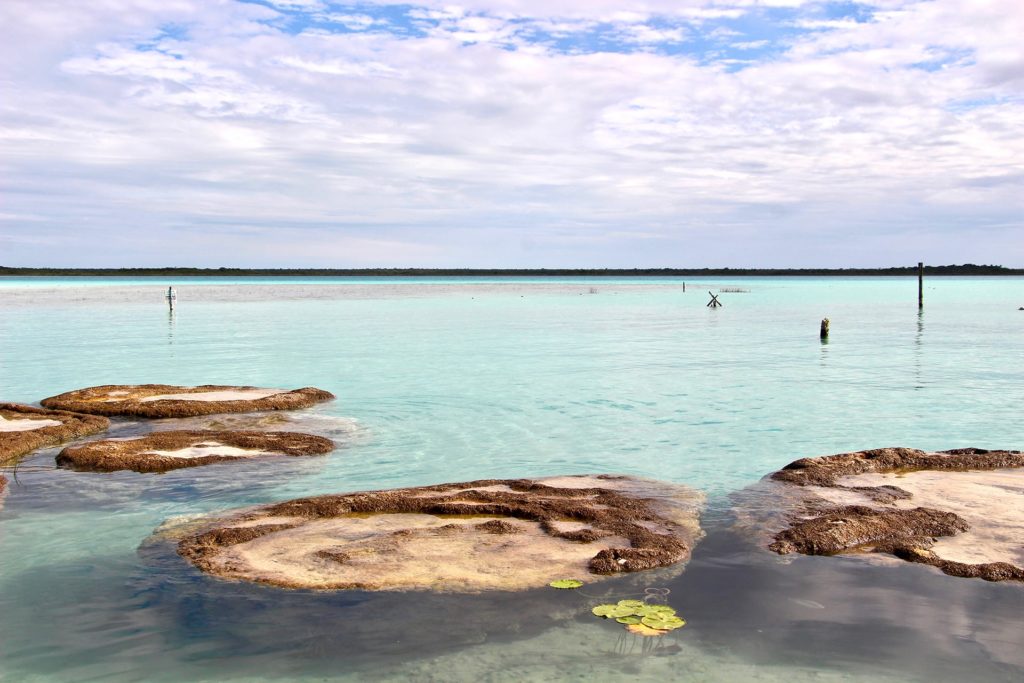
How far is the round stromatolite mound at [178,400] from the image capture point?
1678 cm

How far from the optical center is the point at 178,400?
17.5m

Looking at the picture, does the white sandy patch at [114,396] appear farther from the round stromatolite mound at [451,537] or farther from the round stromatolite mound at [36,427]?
the round stromatolite mound at [451,537]

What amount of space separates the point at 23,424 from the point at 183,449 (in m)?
4.02

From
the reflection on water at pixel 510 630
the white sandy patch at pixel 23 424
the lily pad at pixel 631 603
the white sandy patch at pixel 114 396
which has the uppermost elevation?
the white sandy patch at pixel 114 396

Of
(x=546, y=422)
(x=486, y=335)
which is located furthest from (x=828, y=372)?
(x=486, y=335)

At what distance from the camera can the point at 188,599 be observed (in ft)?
23.5

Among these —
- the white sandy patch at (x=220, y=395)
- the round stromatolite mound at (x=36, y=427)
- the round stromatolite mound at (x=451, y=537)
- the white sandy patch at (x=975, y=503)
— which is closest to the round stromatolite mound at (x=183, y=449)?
the round stromatolite mound at (x=36, y=427)

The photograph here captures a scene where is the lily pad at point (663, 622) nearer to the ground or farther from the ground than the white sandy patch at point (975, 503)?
nearer to the ground

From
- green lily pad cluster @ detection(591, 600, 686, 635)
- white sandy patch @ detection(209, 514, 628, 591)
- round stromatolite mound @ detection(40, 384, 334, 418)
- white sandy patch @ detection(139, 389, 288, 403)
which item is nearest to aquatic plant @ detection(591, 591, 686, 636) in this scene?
green lily pad cluster @ detection(591, 600, 686, 635)

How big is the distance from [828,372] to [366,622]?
2169cm

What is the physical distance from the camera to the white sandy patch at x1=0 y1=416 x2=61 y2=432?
14.5 m

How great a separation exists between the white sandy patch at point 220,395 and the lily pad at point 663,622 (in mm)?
13061

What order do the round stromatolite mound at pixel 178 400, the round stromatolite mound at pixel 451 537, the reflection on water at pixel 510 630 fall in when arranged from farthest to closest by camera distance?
the round stromatolite mound at pixel 178 400, the round stromatolite mound at pixel 451 537, the reflection on water at pixel 510 630

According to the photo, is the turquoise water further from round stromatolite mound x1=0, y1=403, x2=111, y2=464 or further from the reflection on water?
round stromatolite mound x1=0, y1=403, x2=111, y2=464
